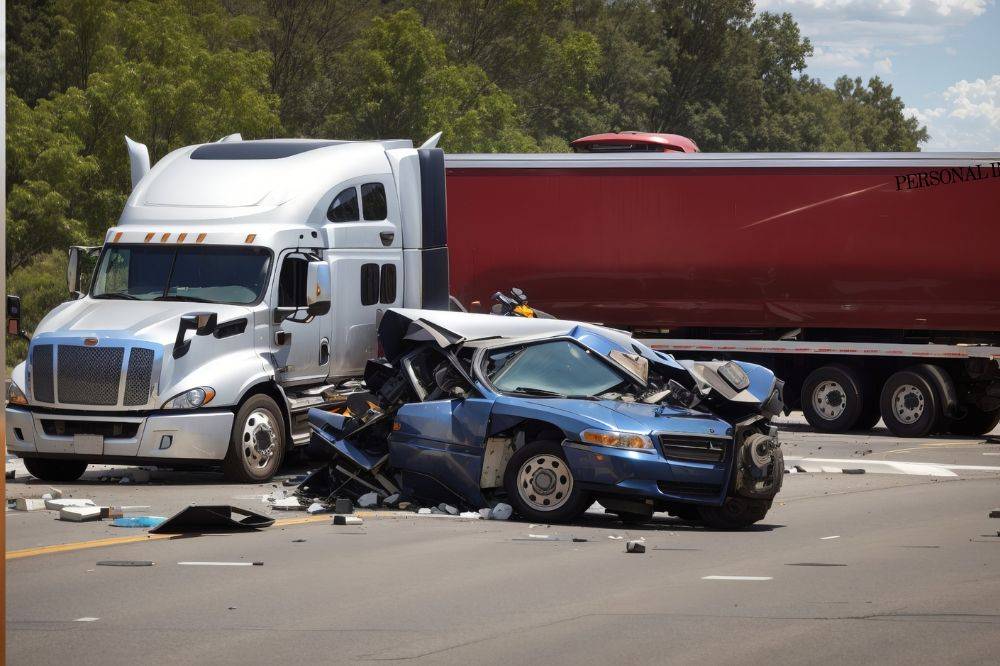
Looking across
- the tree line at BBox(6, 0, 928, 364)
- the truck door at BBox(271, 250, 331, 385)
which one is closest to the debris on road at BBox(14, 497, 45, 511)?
the truck door at BBox(271, 250, 331, 385)

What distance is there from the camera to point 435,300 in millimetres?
16312

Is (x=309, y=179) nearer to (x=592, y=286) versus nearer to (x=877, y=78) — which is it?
(x=592, y=286)

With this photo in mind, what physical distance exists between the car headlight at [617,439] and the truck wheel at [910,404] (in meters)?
10.3

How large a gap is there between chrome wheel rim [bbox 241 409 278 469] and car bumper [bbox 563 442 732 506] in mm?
4181

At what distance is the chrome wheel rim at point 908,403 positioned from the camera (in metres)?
19.9

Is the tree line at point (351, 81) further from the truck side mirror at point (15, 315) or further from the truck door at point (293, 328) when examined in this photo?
the truck door at point (293, 328)

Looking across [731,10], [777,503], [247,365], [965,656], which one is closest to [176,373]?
[247,365]

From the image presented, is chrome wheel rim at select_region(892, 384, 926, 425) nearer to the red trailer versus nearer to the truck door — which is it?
the red trailer

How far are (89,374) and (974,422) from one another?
12751 millimetres

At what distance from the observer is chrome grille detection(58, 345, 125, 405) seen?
1330 centimetres

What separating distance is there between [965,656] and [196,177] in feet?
33.7

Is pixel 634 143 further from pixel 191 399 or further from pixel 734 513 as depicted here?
pixel 734 513

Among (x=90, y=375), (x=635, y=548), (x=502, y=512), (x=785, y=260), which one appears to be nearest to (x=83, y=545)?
(x=502, y=512)

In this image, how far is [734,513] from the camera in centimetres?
1102
